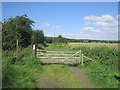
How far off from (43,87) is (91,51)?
13.2 meters

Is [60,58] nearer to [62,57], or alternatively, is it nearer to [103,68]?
[62,57]

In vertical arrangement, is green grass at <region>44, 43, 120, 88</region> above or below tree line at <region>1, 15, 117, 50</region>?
below

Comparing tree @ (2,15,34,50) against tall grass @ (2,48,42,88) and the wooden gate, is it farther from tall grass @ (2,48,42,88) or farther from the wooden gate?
tall grass @ (2,48,42,88)

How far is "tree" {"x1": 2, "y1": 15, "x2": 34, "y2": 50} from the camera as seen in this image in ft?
90.3

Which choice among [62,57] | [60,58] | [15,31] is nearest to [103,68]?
[62,57]

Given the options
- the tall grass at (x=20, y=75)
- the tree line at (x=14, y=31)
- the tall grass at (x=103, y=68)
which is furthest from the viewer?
the tree line at (x=14, y=31)

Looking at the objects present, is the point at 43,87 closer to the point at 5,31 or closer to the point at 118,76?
the point at 118,76

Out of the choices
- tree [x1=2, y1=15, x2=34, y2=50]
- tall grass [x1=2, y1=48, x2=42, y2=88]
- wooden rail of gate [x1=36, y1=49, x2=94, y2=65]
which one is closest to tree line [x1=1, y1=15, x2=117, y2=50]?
tree [x1=2, y1=15, x2=34, y2=50]

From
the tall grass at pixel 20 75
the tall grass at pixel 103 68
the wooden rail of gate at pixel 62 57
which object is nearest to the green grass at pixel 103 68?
the tall grass at pixel 103 68

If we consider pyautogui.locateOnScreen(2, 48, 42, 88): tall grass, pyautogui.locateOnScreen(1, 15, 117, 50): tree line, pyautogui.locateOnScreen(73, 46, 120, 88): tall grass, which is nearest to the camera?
pyautogui.locateOnScreen(2, 48, 42, 88): tall grass

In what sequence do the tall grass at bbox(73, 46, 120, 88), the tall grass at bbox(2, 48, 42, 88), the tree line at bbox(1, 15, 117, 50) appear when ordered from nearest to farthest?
the tall grass at bbox(2, 48, 42, 88)
the tall grass at bbox(73, 46, 120, 88)
the tree line at bbox(1, 15, 117, 50)

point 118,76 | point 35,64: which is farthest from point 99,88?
point 35,64

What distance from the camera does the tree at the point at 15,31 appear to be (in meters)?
27.5

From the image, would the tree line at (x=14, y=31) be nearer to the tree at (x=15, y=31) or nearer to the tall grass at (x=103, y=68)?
the tree at (x=15, y=31)
